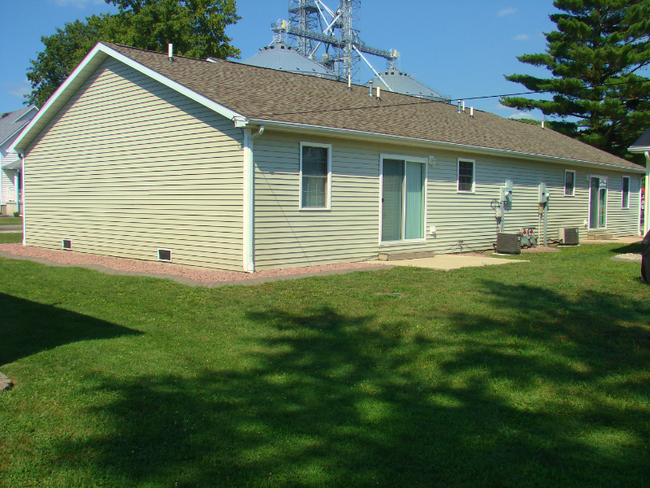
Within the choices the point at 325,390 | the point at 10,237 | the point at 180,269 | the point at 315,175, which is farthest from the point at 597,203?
the point at 10,237

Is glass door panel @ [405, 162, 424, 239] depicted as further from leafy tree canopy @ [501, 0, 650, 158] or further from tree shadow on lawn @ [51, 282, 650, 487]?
leafy tree canopy @ [501, 0, 650, 158]

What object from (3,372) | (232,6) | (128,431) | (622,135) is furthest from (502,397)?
(232,6)

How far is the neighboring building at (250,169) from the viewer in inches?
425

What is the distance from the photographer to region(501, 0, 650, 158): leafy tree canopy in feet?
92.8

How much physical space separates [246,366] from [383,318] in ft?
7.55

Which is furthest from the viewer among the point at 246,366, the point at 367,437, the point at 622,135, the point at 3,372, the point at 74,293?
the point at 622,135

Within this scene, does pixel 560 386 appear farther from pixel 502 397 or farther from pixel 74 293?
pixel 74 293

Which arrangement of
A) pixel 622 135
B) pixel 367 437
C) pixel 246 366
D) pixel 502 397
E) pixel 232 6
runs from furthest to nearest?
pixel 232 6
pixel 622 135
pixel 246 366
pixel 502 397
pixel 367 437

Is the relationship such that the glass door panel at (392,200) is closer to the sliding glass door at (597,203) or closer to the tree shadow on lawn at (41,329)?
the tree shadow on lawn at (41,329)

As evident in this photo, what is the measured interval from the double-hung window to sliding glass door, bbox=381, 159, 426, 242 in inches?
65.0

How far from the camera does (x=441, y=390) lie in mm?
4469

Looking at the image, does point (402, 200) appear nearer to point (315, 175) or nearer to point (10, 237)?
point (315, 175)

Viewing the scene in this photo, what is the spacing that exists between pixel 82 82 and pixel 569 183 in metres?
16.2

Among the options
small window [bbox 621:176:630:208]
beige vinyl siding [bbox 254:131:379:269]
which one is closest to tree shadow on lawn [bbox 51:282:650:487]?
beige vinyl siding [bbox 254:131:379:269]
